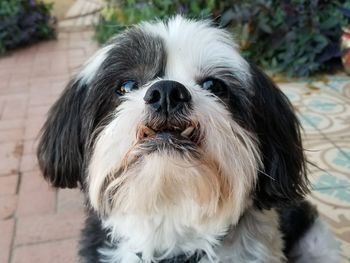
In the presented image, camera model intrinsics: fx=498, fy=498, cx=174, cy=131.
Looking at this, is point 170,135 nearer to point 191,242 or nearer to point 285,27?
point 191,242

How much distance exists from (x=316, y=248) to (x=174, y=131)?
863 mm

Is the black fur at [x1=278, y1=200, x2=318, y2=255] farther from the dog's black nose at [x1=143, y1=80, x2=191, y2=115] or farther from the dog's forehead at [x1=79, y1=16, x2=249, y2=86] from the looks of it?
the dog's black nose at [x1=143, y1=80, x2=191, y2=115]

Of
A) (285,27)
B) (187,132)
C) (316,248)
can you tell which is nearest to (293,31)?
(285,27)

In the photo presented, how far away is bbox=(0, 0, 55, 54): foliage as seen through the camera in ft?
17.6

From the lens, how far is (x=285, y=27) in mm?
3865

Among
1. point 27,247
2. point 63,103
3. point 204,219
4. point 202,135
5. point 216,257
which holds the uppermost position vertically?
point 202,135

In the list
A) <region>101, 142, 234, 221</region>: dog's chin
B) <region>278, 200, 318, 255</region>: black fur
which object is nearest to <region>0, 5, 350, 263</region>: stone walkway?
<region>278, 200, 318, 255</region>: black fur

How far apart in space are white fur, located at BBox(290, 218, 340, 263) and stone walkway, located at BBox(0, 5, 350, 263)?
0.24 meters

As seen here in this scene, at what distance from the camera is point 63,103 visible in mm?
1465

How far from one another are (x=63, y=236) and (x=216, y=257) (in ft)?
3.22

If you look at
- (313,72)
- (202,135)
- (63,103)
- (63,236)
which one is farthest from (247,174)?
(313,72)

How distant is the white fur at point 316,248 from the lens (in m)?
1.74

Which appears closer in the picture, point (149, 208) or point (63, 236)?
point (149, 208)

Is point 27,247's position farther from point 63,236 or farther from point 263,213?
point 263,213
